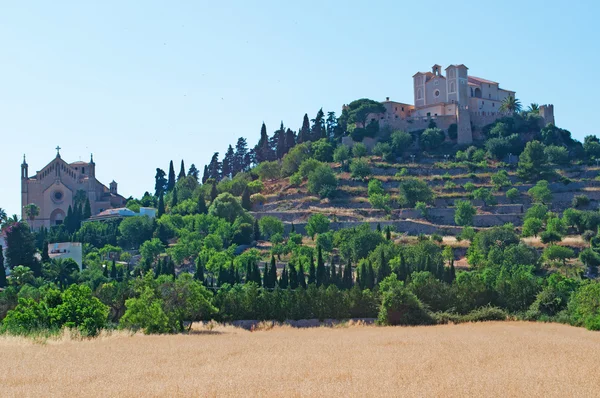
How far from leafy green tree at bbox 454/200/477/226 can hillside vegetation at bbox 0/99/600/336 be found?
0.23 metres

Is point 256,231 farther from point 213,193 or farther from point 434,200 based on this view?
point 434,200

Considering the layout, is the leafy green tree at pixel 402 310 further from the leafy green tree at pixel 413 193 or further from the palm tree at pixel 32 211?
the palm tree at pixel 32 211

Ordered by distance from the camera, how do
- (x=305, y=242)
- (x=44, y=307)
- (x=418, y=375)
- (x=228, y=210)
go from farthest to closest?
(x=228, y=210), (x=305, y=242), (x=44, y=307), (x=418, y=375)

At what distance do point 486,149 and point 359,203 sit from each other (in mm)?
18493

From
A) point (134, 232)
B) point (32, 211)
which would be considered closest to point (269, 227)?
point (134, 232)

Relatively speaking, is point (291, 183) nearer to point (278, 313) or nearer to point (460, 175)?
point (460, 175)

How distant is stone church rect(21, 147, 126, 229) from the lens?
Result: 330 ft

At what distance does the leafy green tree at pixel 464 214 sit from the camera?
3233 inches

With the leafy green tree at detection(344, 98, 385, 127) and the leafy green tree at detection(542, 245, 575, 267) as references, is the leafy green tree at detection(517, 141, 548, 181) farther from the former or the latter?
the leafy green tree at detection(542, 245, 575, 267)

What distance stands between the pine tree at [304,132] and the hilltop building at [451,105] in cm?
813

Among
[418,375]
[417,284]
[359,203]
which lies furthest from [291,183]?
[418,375]

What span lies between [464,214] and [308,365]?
5583cm

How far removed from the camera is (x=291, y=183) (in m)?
99.9

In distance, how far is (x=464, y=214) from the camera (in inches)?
3231
